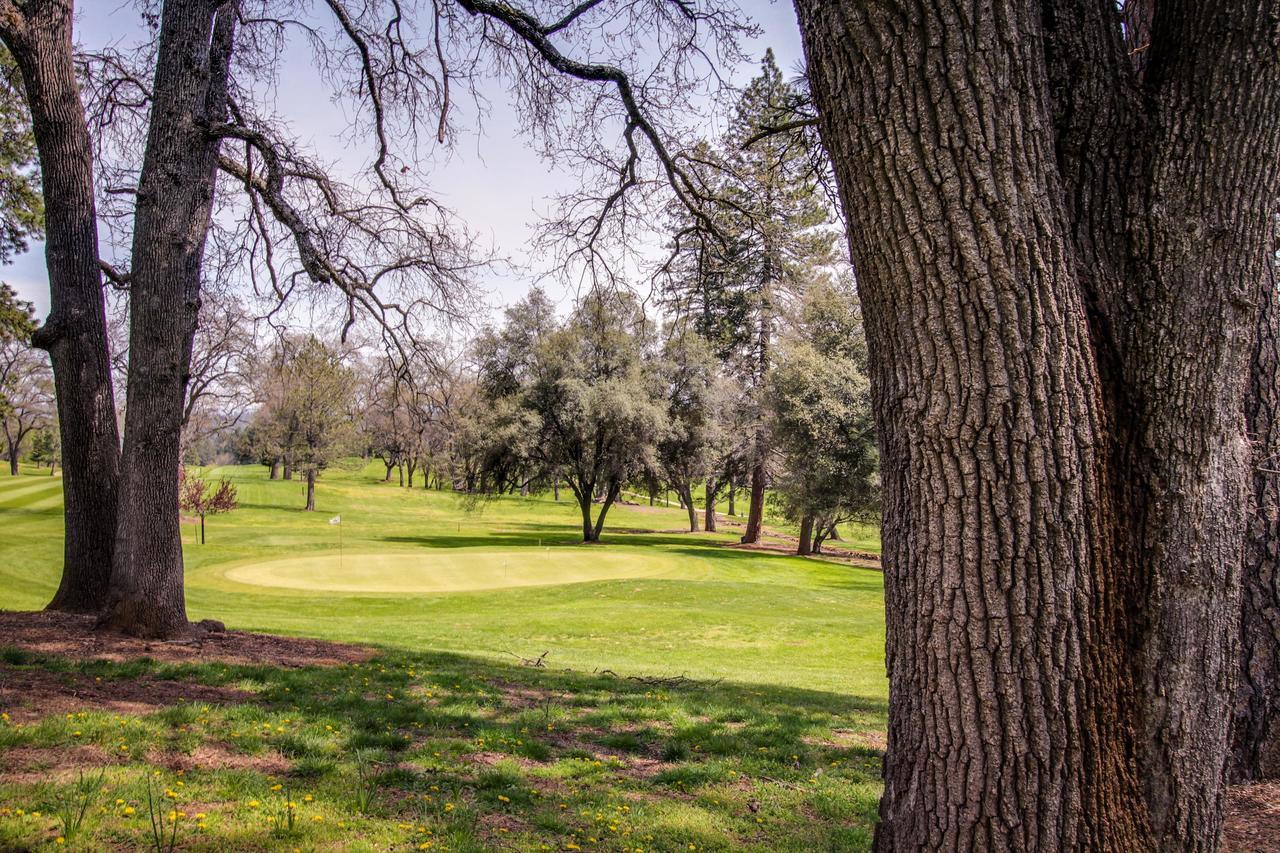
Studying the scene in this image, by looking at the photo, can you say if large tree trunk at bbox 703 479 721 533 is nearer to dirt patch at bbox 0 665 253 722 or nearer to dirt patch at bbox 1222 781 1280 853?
dirt patch at bbox 0 665 253 722

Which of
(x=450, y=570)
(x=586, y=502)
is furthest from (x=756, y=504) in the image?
(x=450, y=570)

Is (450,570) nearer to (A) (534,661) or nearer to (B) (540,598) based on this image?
(B) (540,598)

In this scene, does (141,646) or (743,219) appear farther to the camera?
(743,219)

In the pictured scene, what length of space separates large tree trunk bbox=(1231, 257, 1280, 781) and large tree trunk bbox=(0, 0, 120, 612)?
29.3ft

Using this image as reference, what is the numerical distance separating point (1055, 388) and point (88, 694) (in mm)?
5436

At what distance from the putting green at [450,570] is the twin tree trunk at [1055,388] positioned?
606 inches

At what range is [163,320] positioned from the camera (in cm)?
634

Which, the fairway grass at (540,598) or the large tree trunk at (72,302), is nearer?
the large tree trunk at (72,302)

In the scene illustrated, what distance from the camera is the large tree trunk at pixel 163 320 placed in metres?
6.25

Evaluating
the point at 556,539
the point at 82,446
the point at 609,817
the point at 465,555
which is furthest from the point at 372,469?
the point at 609,817

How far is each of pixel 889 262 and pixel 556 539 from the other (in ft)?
94.3

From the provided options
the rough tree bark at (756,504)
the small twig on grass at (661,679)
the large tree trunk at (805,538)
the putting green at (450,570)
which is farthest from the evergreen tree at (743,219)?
the rough tree bark at (756,504)

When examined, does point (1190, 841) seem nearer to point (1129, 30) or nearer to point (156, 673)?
point (1129, 30)

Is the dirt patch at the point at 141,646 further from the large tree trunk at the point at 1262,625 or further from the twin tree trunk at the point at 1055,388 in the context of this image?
the large tree trunk at the point at 1262,625
